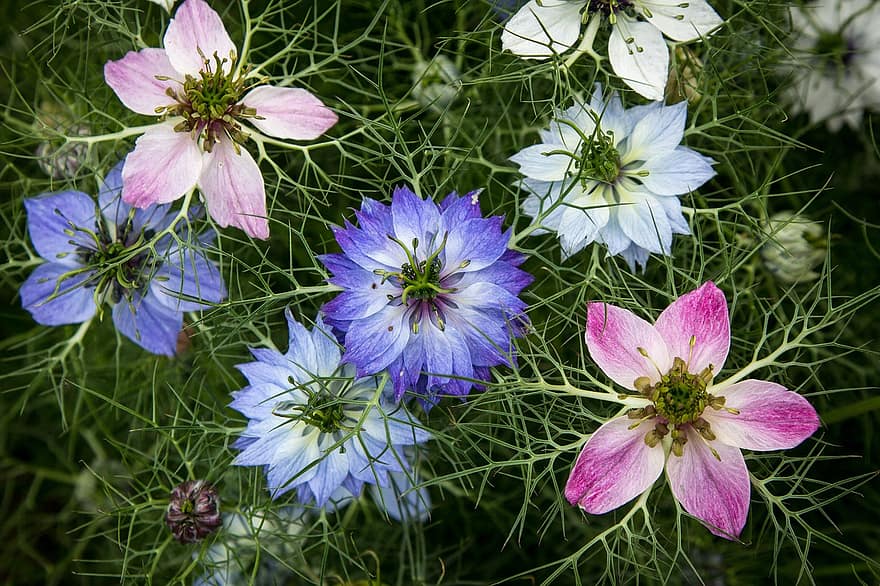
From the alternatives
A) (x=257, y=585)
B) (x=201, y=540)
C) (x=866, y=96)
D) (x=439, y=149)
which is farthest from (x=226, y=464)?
(x=866, y=96)

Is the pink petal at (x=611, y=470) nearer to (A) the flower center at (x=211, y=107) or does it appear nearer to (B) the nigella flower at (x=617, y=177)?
(B) the nigella flower at (x=617, y=177)

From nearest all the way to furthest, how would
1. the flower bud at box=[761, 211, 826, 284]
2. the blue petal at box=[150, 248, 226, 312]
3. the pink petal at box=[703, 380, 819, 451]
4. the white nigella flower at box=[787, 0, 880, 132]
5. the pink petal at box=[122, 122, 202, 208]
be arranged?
1. the pink petal at box=[703, 380, 819, 451]
2. the pink petal at box=[122, 122, 202, 208]
3. the blue petal at box=[150, 248, 226, 312]
4. the flower bud at box=[761, 211, 826, 284]
5. the white nigella flower at box=[787, 0, 880, 132]

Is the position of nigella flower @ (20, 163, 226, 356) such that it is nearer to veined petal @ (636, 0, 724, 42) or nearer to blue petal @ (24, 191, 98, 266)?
blue petal @ (24, 191, 98, 266)

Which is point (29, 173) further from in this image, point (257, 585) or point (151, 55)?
point (257, 585)

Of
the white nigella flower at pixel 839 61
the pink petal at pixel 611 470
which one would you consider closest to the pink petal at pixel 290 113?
the pink petal at pixel 611 470

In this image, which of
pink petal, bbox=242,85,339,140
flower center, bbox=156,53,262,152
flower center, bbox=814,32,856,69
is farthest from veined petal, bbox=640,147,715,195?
flower center, bbox=814,32,856,69

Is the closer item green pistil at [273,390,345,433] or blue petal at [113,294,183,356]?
green pistil at [273,390,345,433]
